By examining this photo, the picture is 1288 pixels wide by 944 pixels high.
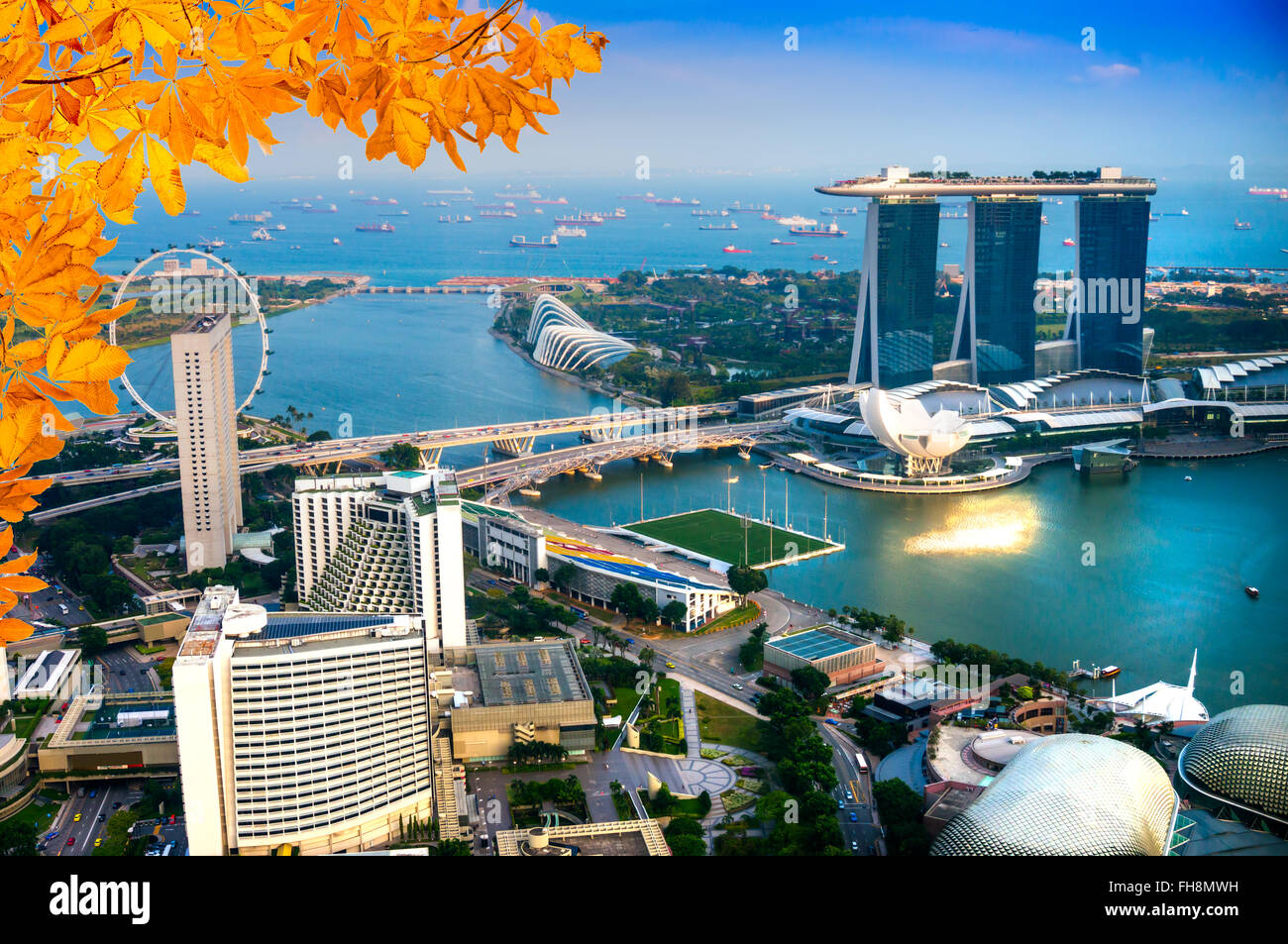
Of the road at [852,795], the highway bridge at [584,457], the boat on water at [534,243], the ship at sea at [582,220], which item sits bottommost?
the road at [852,795]

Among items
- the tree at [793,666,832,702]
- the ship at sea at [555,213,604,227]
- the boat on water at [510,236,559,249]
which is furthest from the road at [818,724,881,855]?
the ship at sea at [555,213,604,227]

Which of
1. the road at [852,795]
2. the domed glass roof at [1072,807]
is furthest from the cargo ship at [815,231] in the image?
the domed glass roof at [1072,807]

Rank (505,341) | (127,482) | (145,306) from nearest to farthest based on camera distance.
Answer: (127,482) → (145,306) → (505,341)

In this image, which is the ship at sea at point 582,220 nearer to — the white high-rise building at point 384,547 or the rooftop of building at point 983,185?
the rooftop of building at point 983,185

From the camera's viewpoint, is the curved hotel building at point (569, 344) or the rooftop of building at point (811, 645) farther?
the curved hotel building at point (569, 344)
